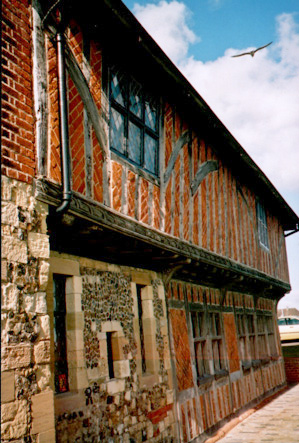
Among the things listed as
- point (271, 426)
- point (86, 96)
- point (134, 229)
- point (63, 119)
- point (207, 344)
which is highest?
point (86, 96)

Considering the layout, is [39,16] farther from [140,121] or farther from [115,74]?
[140,121]

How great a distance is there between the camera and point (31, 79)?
422 cm

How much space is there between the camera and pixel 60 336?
480 centimetres

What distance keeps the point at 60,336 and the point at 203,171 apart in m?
4.57

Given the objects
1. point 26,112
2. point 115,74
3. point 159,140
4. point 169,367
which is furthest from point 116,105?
point 169,367

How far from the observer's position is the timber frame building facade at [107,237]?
379 cm

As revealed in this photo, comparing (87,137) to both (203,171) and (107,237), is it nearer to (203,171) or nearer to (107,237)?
(107,237)

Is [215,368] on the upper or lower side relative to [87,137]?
lower

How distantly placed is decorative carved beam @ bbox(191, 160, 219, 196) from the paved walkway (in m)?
4.35

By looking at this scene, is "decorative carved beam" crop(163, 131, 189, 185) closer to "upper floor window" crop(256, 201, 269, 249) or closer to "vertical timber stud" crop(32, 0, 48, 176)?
"vertical timber stud" crop(32, 0, 48, 176)

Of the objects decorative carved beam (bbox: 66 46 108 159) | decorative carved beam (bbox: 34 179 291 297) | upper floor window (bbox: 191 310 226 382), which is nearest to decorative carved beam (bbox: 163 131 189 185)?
decorative carved beam (bbox: 34 179 291 297)

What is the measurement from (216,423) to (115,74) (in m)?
6.27

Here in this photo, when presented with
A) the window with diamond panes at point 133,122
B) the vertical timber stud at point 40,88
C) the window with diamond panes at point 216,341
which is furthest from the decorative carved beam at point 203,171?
the vertical timber stud at point 40,88

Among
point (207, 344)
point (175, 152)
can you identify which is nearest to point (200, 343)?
point (207, 344)
